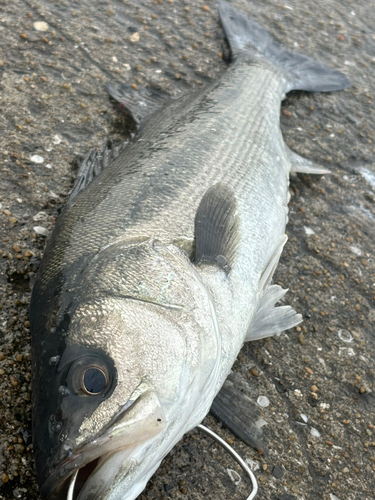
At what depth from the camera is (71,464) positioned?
5.07 ft

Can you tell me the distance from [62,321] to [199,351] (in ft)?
1.99

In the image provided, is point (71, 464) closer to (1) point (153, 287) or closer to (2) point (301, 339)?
(1) point (153, 287)

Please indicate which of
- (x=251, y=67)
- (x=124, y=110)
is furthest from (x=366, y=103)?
(x=124, y=110)

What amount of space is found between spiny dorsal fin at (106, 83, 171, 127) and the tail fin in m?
1.12

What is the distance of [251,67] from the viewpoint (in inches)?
166

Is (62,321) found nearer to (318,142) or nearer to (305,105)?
(318,142)

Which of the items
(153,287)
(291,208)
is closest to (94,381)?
(153,287)

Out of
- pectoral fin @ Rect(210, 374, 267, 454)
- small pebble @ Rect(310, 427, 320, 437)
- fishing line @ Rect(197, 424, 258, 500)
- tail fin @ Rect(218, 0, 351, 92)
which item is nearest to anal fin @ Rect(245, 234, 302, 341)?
pectoral fin @ Rect(210, 374, 267, 454)

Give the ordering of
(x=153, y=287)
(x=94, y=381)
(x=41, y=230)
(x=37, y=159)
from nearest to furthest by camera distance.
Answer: (x=94, y=381), (x=153, y=287), (x=41, y=230), (x=37, y=159)

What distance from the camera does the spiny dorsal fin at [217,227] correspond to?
2471 millimetres

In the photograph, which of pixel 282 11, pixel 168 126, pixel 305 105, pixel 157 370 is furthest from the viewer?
pixel 282 11

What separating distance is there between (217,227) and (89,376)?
119 cm

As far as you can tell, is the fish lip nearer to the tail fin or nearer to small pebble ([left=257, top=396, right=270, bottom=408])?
small pebble ([left=257, top=396, right=270, bottom=408])

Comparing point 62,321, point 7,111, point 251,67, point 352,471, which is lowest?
point 352,471
